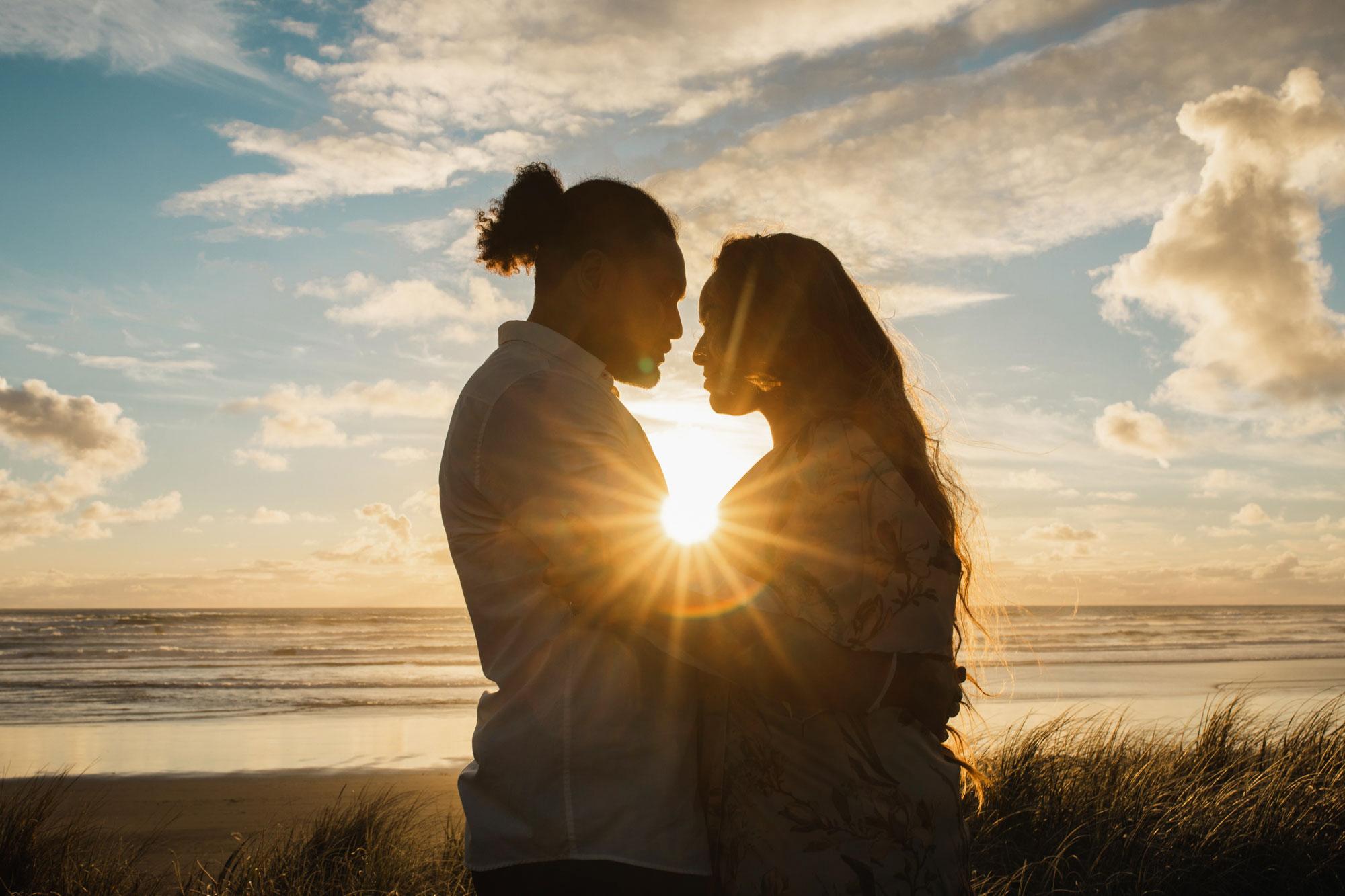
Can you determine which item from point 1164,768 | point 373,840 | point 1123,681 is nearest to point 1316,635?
point 1123,681

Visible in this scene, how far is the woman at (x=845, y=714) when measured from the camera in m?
1.74

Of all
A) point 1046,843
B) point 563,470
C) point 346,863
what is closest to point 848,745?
point 563,470

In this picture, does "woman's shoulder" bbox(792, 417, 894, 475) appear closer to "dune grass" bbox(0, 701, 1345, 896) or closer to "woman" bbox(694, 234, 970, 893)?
"woman" bbox(694, 234, 970, 893)

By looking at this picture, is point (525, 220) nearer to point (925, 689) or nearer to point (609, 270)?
point (609, 270)

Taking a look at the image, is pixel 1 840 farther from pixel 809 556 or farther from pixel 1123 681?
pixel 1123 681

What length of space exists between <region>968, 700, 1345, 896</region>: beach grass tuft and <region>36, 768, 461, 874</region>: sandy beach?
402 centimetres

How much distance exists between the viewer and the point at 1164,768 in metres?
5.27

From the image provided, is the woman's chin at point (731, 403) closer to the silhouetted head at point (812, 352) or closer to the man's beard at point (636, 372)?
the silhouetted head at point (812, 352)

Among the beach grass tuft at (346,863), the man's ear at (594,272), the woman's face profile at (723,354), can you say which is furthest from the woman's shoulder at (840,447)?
the beach grass tuft at (346,863)

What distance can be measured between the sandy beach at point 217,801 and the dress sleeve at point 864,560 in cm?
540

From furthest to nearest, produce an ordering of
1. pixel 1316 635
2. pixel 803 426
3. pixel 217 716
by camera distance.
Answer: pixel 1316 635, pixel 217 716, pixel 803 426

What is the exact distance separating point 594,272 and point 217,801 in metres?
8.81

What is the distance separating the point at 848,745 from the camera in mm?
1776

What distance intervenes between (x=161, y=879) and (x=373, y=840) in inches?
36.9
